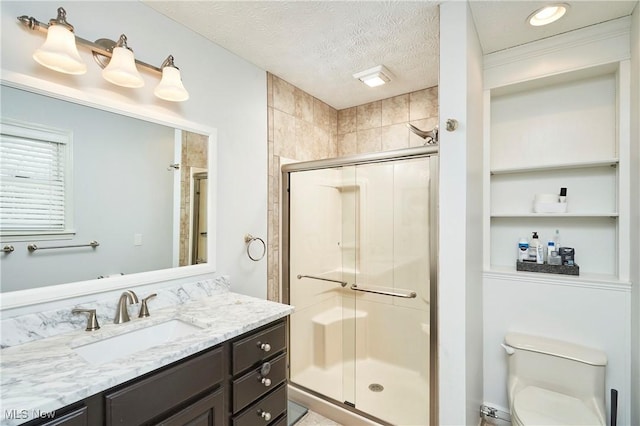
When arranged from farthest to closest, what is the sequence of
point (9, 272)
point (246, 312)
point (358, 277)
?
point (358, 277)
point (246, 312)
point (9, 272)

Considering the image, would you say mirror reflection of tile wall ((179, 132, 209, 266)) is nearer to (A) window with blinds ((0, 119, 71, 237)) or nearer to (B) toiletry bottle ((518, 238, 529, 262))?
(A) window with blinds ((0, 119, 71, 237))

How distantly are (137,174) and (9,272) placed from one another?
2.03 feet

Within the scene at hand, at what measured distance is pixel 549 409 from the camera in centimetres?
156

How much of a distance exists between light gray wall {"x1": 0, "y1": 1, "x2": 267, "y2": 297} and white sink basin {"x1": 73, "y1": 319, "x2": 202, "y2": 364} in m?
0.52

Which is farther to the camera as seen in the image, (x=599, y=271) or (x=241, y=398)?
(x=599, y=271)

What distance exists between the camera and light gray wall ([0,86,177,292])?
45.9 inches

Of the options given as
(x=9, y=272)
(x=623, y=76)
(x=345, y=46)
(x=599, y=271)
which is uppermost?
(x=345, y=46)

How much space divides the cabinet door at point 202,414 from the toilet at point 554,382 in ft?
4.82

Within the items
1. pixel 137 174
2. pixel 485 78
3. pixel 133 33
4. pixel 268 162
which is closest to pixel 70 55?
pixel 133 33

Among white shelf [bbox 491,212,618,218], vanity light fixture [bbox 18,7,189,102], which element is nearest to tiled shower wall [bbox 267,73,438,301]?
vanity light fixture [bbox 18,7,189,102]

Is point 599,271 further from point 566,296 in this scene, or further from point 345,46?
point 345,46

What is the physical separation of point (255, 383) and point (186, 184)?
1.10 metres

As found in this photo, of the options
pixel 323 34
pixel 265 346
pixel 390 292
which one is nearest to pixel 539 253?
pixel 390 292

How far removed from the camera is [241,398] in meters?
1.29
